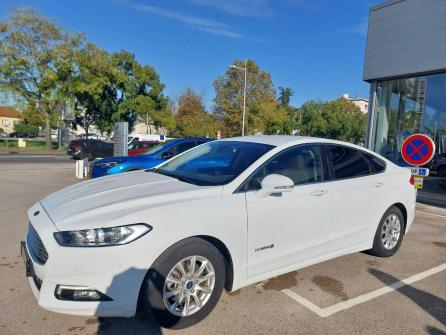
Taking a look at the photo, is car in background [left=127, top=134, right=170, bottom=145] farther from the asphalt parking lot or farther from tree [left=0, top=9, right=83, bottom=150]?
the asphalt parking lot

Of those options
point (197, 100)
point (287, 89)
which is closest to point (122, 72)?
point (197, 100)

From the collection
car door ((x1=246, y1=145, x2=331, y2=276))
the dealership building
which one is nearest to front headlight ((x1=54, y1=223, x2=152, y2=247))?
car door ((x1=246, y1=145, x2=331, y2=276))

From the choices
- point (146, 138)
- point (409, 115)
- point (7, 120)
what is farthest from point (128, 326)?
point (7, 120)

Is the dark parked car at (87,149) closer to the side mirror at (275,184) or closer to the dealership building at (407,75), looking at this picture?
the dealership building at (407,75)

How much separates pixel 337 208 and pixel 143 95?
3718cm

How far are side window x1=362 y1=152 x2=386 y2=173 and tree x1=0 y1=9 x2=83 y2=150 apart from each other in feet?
97.2

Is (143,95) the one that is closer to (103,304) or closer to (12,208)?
(12,208)

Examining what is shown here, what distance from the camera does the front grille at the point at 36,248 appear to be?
8.00 feet

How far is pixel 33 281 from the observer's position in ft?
8.61

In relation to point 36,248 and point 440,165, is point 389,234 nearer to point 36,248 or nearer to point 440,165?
point 36,248

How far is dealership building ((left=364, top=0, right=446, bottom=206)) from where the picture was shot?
8.77 meters

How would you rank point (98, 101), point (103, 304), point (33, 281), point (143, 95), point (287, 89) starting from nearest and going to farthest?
point (103, 304) → point (33, 281) → point (98, 101) → point (143, 95) → point (287, 89)

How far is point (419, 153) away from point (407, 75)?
4.56 meters

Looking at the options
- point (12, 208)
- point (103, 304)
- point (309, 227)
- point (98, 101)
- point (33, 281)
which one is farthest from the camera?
point (98, 101)
